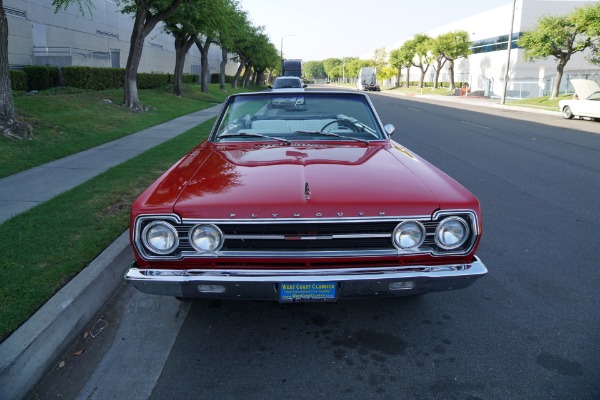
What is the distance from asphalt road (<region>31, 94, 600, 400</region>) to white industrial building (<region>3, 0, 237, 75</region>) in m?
20.3

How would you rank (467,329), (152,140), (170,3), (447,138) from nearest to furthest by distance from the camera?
1. (467,329)
2. (152,140)
3. (447,138)
4. (170,3)

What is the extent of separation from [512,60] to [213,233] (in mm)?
52589

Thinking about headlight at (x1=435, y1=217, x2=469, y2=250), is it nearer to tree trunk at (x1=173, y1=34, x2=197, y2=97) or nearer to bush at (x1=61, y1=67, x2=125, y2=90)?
bush at (x1=61, y1=67, x2=125, y2=90)

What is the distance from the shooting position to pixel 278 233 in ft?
8.95

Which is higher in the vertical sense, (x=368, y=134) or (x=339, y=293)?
(x=368, y=134)

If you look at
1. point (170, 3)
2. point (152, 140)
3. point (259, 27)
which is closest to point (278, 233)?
point (152, 140)

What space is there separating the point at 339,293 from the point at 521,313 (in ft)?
5.39

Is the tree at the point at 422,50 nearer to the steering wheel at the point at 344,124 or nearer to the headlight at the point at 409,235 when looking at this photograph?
the steering wheel at the point at 344,124

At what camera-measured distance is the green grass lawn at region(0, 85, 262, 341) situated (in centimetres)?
347

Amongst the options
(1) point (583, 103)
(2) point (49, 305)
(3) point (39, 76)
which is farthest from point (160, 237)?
(1) point (583, 103)

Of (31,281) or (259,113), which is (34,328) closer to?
(31,281)

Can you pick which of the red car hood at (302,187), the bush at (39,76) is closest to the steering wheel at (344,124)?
the red car hood at (302,187)

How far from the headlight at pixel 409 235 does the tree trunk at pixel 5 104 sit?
9.29 m

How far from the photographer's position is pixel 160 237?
2754 mm
